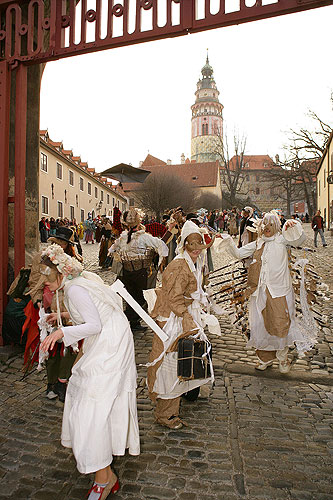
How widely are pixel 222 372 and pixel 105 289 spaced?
263 centimetres

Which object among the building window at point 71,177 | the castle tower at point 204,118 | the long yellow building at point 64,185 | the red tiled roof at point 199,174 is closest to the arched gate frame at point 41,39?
the long yellow building at point 64,185

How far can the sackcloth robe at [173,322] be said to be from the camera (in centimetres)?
352

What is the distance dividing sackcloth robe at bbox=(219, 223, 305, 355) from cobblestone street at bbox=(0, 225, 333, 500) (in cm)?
41

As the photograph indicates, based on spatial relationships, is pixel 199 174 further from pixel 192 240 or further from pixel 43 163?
pixel 192 240

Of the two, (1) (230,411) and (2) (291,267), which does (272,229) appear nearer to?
(2) (291,267)

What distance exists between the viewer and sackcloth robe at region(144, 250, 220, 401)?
3518 mm

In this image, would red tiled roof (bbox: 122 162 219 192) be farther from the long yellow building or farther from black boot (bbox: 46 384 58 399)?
black boot (bbox: 46 384 58 399)

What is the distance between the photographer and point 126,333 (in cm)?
270

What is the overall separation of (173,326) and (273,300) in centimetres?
175

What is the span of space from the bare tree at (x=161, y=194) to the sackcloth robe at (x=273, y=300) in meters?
33.6

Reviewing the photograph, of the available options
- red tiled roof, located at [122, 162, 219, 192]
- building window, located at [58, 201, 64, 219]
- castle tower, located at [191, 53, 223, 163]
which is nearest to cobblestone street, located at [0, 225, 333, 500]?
building window, located at [58, 201, 64, 219]

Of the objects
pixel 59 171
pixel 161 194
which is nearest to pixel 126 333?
pixel 59 171

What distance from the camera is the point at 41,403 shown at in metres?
3.99

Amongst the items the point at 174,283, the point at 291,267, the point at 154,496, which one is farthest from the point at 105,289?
the point at 291,267
